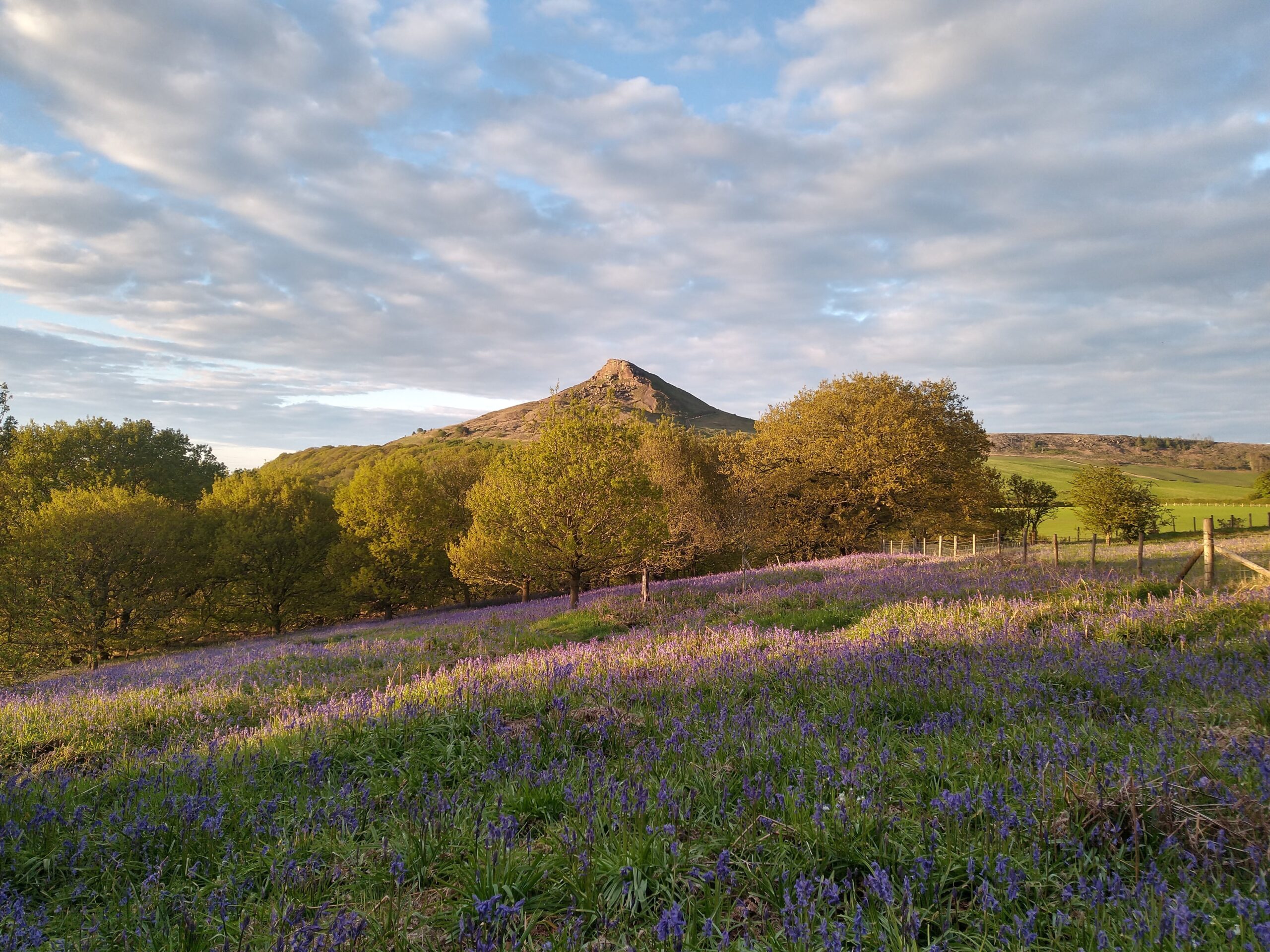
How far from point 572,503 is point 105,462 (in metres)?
40.8

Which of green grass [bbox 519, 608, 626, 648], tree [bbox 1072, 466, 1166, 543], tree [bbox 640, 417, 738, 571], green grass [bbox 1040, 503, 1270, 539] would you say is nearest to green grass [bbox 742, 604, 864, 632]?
green grass [bbox 519, 608, 626, 648]

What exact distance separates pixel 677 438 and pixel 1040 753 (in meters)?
37.8

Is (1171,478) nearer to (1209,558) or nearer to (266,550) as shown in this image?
(1209,558)

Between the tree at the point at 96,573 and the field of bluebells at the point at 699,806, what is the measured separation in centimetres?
2289

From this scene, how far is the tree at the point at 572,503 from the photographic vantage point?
20344 mm

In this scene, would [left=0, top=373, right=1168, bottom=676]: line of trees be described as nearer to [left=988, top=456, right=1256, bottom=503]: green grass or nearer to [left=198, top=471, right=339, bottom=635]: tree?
[left=198, top=471, right=339, bottom=635]: tree

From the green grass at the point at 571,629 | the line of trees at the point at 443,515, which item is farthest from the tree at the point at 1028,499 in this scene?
the green grass at the point at 571,629

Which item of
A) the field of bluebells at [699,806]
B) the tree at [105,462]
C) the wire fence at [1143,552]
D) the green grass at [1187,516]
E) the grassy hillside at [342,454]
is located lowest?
the green grass at [1187,516]

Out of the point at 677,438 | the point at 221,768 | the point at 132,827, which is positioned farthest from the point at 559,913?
the point at 677,438

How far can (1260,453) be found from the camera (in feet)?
441

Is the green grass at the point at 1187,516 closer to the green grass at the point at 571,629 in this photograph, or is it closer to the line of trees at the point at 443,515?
the line of trees at the point at 443,515

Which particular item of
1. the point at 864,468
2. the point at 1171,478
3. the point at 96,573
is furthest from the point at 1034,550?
Result: the point at 1171,478

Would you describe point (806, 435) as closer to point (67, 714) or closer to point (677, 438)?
point (677, 438)

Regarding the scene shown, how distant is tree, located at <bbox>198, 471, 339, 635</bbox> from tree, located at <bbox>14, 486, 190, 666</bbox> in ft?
13.2
